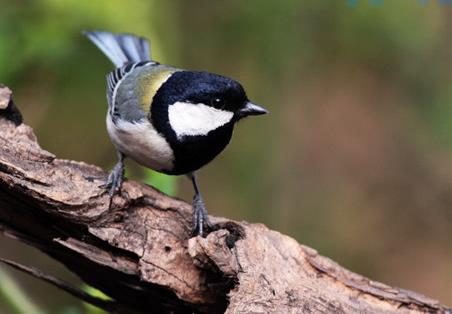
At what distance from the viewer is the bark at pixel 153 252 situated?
187 centimetres

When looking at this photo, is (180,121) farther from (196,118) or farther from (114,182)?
(114,182)

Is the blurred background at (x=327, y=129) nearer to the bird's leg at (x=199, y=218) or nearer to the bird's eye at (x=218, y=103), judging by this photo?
the bird's eye at (x=218, y=103)

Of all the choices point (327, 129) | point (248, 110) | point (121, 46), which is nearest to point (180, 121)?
point (248, 110)

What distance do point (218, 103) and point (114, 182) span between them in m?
0.39

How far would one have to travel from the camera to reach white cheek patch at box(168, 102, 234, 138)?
224cm

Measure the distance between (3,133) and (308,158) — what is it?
2462mm

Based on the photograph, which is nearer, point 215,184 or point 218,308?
point 218,308

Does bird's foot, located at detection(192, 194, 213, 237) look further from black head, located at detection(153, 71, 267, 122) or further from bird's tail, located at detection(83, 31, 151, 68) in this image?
bird's tail, located at detection(83, 31, 151, 68)

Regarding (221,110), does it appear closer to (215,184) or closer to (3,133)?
(3,133)

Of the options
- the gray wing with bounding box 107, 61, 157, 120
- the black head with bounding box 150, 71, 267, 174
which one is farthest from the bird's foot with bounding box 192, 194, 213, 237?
the gray wing with bounding box 107, 61, 157, 120

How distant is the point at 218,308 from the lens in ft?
6.55

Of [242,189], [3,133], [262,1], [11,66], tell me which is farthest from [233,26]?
[3,133]

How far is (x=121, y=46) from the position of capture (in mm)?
2992

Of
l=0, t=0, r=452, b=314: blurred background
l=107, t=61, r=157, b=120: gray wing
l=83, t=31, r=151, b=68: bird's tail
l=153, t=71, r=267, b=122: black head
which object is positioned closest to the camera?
l=153, t=71, r=267, b=122: black head
